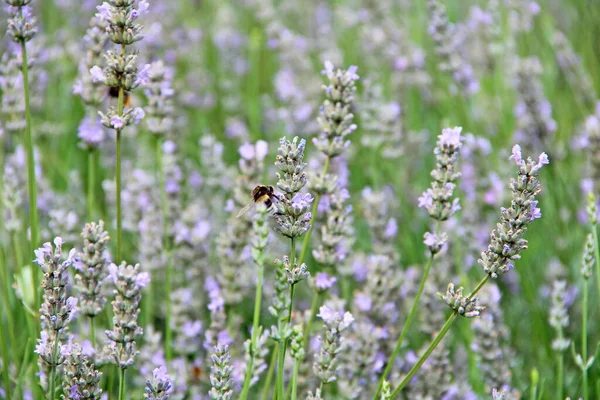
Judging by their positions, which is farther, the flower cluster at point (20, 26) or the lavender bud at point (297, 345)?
the flower cluster at point (20, 26)

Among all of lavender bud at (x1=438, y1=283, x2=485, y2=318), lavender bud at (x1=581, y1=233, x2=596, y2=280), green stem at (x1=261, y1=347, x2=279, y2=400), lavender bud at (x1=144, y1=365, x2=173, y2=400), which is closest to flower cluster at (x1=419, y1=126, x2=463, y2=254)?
lavender bud at (x1=438, y1=283, x2=485, y2=318)

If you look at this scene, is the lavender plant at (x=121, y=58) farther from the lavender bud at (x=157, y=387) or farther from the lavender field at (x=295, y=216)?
the lavender bud at (x=157, y=387)

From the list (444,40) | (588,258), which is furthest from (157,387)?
(444,40)

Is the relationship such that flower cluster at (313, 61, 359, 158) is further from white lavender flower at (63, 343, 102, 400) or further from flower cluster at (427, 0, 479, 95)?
flower cluster at (427, 0, 479, 95)

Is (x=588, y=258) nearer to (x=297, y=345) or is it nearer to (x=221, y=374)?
(x=297, y=345)

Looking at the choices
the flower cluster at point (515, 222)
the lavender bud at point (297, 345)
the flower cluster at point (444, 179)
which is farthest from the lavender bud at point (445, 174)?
the lavender bud at point (297, 345)

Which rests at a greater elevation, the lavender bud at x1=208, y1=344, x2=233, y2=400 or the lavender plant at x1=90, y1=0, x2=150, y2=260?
the lavender plant at x1=90, y1=0, x2=150, y2=260
